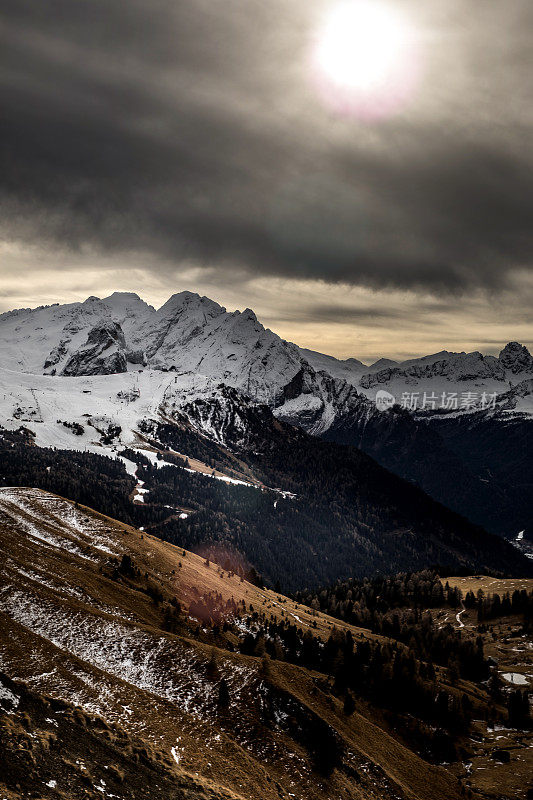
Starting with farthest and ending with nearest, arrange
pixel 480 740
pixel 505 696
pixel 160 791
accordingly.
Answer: pixel 505 696, pixel 480 740, pixel 160 791

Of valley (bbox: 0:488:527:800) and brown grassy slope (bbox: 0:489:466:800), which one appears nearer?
valley (bbox: 0:488:527:800)

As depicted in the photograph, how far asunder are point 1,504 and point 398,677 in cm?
10832

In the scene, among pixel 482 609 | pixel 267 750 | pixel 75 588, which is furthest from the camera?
pixel 482 609

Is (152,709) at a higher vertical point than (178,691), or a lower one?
higher

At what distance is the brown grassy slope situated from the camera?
174 ft

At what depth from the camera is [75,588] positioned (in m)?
84.4

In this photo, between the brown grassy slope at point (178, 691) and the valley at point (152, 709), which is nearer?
the valley at point (152, 709)

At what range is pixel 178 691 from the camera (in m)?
64.2

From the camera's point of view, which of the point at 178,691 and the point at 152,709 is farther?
the point at 178,691

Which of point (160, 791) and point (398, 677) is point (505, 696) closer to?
point (398, 677)

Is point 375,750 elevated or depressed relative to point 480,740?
elevated

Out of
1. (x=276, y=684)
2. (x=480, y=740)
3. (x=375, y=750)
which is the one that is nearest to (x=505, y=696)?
(x=480, y=740)

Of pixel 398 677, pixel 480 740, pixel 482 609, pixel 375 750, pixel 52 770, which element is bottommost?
pixel 482 609

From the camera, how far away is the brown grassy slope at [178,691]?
174ft
